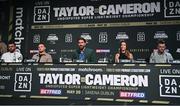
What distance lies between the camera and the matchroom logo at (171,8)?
6523 millimetres

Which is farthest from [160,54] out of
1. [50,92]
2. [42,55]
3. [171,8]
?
[42,55]

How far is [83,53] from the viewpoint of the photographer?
6.87 m

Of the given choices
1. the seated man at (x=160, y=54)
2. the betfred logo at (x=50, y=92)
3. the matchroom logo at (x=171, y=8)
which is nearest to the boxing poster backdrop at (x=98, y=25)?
the matchroom logo at (x=171, y=8)

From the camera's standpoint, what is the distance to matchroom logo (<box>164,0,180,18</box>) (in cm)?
652

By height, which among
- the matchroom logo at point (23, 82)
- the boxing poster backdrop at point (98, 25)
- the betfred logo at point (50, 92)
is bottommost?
the betfred logo at point (50, 92)

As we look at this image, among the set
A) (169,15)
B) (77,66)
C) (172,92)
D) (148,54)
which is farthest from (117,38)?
(172,92)

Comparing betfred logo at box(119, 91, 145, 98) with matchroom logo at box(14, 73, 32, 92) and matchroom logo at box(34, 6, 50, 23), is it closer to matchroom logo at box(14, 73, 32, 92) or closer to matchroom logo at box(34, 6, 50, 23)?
matchroom logo at box(14, 73, 32, 92)

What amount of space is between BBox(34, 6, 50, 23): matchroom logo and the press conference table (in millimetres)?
2036

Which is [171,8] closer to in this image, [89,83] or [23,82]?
[89,83]

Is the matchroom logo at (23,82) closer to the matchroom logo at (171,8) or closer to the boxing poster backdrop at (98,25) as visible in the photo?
the boxing poster backdrop at (98,25)

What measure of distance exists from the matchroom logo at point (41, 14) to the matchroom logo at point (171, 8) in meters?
2.80

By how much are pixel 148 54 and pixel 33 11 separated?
302cm

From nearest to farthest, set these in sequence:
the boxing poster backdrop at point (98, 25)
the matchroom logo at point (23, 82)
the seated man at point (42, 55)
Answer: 1. the matchroom logo at point (23, 82)
2. the boxing poster backdrop at point (98, 25)
3. the seated man at point (42, 55)

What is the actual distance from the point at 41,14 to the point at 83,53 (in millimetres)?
1509
